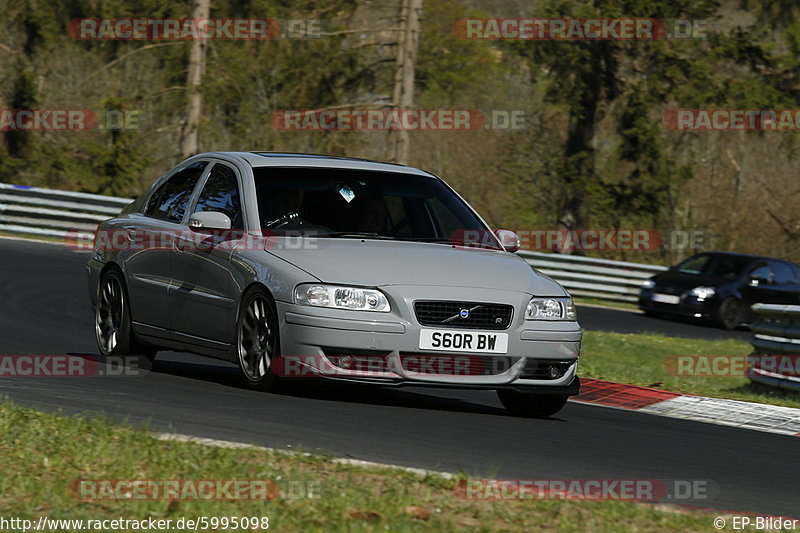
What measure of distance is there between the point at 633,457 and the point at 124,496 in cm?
312

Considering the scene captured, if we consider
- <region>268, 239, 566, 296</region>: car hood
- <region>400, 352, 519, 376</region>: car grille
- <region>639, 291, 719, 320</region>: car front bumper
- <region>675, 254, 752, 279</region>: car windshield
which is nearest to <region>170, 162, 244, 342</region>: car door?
<region>268, 239, 566, 296</region>: car hood

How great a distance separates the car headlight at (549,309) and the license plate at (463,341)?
0.88 ft

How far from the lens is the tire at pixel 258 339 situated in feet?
26.9

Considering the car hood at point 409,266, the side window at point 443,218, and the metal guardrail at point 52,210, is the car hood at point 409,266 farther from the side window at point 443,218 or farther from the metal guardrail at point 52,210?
the metal guardrail at point 52,210

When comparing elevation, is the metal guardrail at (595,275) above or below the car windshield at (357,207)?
below

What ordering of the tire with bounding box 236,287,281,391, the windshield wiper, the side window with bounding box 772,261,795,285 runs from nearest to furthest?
the tire with bounding box 236,287,281,391, the windshield wiper, the side window with bounding box 772,261,795,285

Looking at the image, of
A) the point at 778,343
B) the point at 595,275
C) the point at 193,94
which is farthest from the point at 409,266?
the point at 193,94

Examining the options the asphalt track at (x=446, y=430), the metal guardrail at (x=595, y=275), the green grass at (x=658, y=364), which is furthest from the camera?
the metal guardrail at (x=595, y=275)

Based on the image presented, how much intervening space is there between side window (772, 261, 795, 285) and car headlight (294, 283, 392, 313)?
2043 centimetres

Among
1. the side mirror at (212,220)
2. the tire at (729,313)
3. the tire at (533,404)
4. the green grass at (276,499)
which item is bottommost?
the tire at (729,313)

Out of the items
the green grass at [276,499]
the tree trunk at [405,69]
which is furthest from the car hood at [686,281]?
the green grass at [276,499]

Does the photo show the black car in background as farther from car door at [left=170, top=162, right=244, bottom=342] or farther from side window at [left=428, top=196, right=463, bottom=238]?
car door at [left=170, top=162, right=244, bottom=342]

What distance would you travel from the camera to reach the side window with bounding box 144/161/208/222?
9.88 metres

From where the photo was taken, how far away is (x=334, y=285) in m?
7.96
